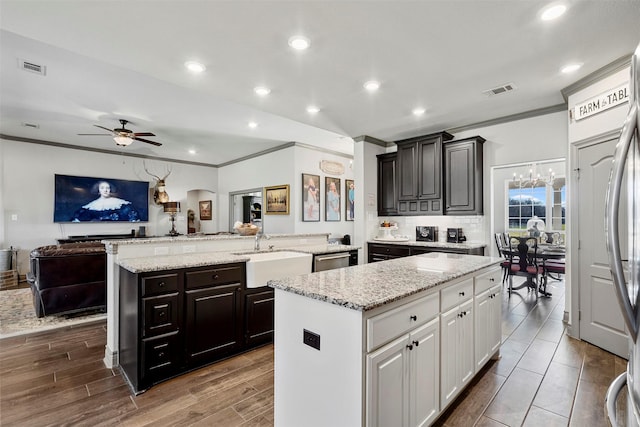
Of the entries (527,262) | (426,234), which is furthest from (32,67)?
(527,262)

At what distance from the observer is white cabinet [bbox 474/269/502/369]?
2271 millimetres

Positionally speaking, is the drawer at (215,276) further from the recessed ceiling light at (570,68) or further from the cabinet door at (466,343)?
the recessed ceiling light at (570,68)

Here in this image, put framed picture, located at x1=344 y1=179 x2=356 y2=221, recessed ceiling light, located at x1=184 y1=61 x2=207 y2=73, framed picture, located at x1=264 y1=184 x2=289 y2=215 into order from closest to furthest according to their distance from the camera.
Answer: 1. recessed ceiling light, located at x1=184 y1=61 x2=207 y2=73
2. framed picture, located at x1=264 y1=184 x2=289 y2=215
3. framed picture, located at x1=344 y1=179 x2=356 y2=221

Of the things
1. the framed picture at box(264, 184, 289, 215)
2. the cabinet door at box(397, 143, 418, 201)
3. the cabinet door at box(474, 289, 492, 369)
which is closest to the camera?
the cabinet door at box(474, 289, 492, 369)

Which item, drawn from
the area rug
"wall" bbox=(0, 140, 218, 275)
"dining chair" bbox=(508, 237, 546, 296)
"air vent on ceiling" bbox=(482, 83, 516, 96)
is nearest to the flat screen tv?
"wall" bbox=(0, 140, 218, 275)

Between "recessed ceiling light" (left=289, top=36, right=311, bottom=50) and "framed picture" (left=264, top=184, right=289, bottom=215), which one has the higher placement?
"recessed ceiling light" (left=289, top=36, right=311, bottom=50)

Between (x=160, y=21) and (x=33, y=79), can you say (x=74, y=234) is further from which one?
(x=160, y=21)

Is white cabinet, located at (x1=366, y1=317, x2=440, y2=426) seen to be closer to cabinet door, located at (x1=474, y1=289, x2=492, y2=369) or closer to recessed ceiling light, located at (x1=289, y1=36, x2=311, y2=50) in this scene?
cabinet door, located at (x1=474, y1=289, x2=492, y2=369)

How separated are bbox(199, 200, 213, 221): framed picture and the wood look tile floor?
6.06 meters

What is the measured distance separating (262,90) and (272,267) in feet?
6.50

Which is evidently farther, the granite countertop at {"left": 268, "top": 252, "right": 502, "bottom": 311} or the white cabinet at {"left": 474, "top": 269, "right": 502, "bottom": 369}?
the white cabinet at {"left": 474, "top": 269, "right": 502, "bottom": 369}

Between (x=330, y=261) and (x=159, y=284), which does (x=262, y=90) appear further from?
(x=159, y=284)

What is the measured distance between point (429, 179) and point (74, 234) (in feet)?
25.1

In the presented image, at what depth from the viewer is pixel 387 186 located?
5.58 m
